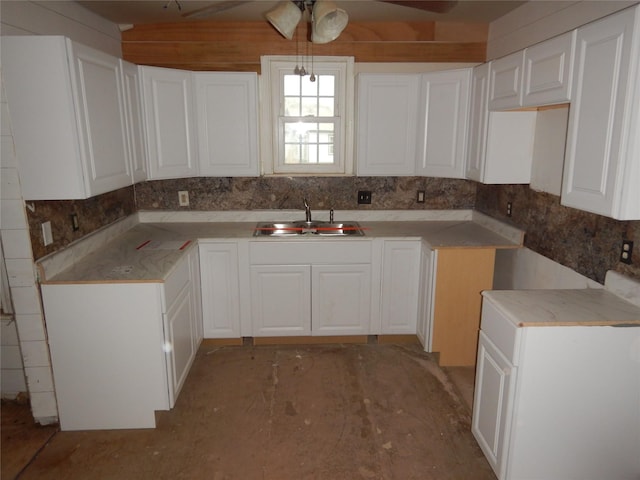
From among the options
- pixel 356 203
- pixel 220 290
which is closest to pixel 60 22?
pixel 220 290

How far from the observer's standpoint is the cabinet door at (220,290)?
3.22 m

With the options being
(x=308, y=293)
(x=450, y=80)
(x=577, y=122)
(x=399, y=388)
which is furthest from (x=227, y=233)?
(x=577, y=122)

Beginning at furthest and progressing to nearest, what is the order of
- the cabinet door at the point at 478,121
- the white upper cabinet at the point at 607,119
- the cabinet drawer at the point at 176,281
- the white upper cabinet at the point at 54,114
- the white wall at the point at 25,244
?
the cabinet door at the point at 478,121 < the cabinet drawer at the point at 176,281 < the white wall at the point at 25,244 < the white upper cabinet at the point at 54,114 < the white upper cabinet at the point at 607,119

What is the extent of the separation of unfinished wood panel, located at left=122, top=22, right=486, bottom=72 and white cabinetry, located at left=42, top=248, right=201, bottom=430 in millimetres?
1828

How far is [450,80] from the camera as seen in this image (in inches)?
122

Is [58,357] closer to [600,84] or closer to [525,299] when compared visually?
[525,299]

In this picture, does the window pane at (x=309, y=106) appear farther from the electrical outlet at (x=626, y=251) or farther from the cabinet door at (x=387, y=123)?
the electrical outlet at (x=626, y=251)

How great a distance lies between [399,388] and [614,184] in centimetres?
A: 178

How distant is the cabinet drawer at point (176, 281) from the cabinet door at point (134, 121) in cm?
62

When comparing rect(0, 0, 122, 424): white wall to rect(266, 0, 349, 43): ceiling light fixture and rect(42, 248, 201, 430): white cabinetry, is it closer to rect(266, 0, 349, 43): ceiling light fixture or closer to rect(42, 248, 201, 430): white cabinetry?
rect(42, 248, 201, 430): white cabinetry

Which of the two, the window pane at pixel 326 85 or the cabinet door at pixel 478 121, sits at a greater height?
the window pane at pixel 326 85

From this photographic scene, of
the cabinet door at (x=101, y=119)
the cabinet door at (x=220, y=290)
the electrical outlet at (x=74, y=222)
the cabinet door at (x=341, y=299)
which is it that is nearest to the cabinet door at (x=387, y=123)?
the cabinet door at (x=341, y=299)

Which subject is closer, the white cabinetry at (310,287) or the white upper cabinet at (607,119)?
the white upper cabinet at (607,119)

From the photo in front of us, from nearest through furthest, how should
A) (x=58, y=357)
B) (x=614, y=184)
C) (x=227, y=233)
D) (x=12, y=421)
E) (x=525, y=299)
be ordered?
1. (x=614, y=184)
2. (x=525, y=299)
3. (x=58, y=357)
4. (x=12, y=421)
5. (x=227, y=233)
